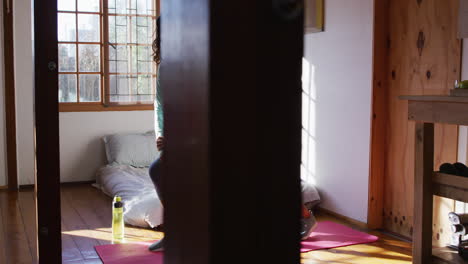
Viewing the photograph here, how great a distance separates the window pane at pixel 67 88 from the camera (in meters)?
5.66

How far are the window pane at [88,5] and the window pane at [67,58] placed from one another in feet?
1.29

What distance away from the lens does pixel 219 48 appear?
→ 0.33m

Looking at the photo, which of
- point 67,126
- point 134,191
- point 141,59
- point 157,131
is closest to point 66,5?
point 141,59

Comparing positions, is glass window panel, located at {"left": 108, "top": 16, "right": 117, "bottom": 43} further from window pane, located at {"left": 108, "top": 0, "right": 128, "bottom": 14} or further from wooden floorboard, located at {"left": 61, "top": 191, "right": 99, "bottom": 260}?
wooden floorboard, located at {"left": 61, "top": 191, "right": 99, "bottom": 260}

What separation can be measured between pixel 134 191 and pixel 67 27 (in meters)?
2.06

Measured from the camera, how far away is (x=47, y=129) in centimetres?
216

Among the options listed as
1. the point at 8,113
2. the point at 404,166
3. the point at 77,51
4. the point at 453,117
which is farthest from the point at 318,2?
the point at 8,113

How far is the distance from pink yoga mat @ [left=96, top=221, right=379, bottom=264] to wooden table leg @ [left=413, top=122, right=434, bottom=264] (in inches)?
24.5

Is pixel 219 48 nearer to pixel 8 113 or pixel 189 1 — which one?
pixel 189 1

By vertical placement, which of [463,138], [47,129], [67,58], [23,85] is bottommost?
[463,138]

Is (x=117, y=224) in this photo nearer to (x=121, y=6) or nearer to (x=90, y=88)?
(x=90, y=88)

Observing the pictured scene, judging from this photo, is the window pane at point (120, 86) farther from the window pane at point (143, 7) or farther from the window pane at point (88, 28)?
the window pane at point (143, 7)

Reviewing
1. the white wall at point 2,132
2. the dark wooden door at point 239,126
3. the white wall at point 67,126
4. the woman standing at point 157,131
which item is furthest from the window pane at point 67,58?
the dark wooden door at point 239,126

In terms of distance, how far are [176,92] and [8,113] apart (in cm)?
534
